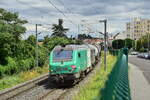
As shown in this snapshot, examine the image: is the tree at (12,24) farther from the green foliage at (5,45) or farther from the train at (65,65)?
the train at (65,65)

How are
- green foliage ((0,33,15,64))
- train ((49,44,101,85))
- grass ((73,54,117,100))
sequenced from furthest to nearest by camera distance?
green foliage ((0,33,15,64)) → train ((49,44,101,85)) → grass ((73,54,117,100))

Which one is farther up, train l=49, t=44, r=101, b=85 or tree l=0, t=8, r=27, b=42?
tree l=0, t=8, r=27, b=42

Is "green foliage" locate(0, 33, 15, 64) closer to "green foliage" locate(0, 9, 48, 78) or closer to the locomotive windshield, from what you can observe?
"green foliage" locate(0, 9, 48, 78)

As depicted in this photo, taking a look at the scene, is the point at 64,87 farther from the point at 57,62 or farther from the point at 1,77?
the point at 1,77

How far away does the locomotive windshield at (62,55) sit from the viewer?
77.6 ft

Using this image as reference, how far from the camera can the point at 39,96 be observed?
20281 millimetres

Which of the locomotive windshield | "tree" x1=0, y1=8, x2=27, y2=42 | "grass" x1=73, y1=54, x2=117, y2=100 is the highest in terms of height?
"tree" x1=0, y1=8, x2=27, y2=42

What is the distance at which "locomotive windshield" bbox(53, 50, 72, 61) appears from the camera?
931 inches

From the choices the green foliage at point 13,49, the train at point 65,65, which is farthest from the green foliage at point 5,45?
the train at point 65,65

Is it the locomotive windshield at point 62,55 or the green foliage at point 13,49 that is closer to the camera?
the locomotive windshield at point 62,55

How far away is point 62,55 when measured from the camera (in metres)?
23.8

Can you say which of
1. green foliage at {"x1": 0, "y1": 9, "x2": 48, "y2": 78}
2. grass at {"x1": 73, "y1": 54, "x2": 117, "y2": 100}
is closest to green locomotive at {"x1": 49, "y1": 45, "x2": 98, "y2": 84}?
grass at {"x1": 73, "y1": 54, "x2": 117, "y2": 100}

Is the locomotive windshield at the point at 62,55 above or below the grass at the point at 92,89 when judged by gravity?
above

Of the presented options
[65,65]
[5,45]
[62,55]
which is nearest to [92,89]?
[65,65]
